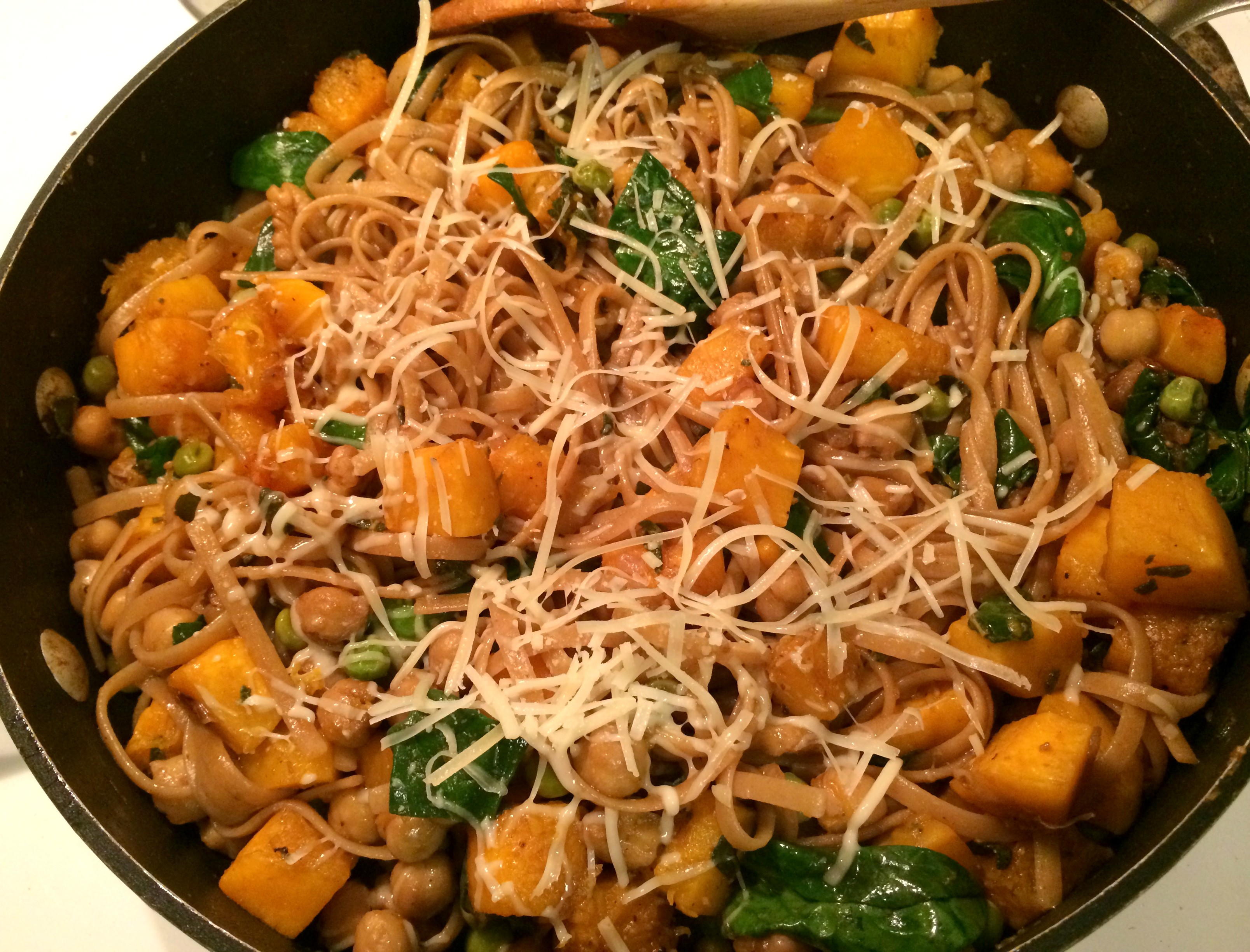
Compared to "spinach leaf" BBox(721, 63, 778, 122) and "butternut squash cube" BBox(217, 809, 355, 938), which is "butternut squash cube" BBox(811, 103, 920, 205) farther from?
"butternut squash cube" BBox(217, 809, 355, 938)

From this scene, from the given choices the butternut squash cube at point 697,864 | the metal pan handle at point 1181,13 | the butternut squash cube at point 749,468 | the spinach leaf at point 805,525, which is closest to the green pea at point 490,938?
the butternut squash cube at point 697,864

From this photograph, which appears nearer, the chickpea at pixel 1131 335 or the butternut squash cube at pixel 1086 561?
the butternut squash cube at pixel 1086 561

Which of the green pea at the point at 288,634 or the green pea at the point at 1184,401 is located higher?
the green pea at the point at 1184,401

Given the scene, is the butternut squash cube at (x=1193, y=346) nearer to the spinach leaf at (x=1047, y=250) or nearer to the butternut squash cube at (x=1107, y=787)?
the spinach leaf at (x=1047, y=250)

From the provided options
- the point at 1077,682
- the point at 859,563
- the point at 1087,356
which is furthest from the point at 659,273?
the point at 1077,682

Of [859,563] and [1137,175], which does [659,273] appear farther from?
[1137,175]

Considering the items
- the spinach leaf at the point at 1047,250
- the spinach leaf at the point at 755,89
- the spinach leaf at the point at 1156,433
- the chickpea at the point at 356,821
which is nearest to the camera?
the chickpea at the point at 356,821
